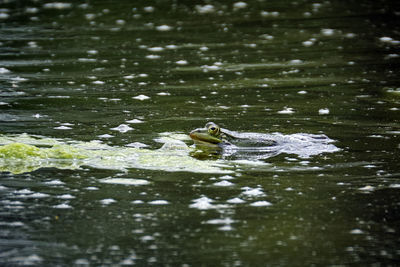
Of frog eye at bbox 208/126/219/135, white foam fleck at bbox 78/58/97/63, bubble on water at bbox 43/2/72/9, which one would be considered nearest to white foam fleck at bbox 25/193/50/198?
frog eye at bbox 208/126/219/135

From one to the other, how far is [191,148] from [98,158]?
0.82 m

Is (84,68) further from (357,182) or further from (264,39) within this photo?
(357,182)

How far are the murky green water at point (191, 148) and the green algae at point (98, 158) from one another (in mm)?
16

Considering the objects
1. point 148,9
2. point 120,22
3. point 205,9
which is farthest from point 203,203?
point 148,9

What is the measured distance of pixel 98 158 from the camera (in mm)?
5613

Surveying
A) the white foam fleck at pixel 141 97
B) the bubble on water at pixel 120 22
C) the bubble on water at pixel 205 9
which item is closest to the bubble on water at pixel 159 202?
the white foam fleck at pixel 141 97

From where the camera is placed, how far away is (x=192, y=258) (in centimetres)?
371

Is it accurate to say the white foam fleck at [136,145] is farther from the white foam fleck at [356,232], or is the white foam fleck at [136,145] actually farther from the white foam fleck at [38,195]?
the white foam fleck at [356,232]

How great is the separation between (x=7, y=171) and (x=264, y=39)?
7.63 metres

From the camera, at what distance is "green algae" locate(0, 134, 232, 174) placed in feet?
17.7

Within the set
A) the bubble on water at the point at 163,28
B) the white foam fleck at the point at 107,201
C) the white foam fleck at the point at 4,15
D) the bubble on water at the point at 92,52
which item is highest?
the white foam fleck at the point at 4,15

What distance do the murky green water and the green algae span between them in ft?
0.05

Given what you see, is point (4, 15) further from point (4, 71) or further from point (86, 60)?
point (4, 71)

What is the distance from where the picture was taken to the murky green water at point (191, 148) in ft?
13.0
